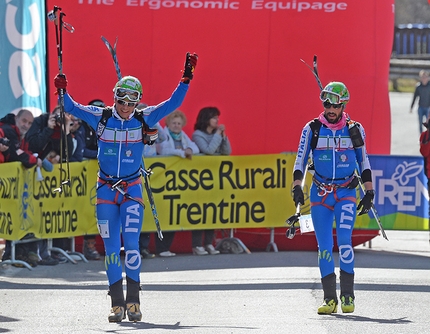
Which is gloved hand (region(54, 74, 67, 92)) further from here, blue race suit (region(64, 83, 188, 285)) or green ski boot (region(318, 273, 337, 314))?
green ski boot (region(318, 273, 337, 314))

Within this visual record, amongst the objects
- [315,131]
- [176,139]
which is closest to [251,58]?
[176,139]

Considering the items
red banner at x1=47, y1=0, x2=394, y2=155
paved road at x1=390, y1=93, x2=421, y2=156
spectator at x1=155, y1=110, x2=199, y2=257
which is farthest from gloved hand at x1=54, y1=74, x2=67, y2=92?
paved road at x1=390, y1=93, x2=421, y2=156

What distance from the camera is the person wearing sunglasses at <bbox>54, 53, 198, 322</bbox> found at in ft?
29.4

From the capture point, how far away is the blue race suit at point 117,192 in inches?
353

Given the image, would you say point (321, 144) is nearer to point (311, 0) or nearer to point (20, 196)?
point (20, 196)

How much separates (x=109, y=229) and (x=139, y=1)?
6.75 meters

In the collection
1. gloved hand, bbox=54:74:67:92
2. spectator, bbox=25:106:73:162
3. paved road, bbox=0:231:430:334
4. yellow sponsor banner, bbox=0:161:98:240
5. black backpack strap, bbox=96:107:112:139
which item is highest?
gloved hand, bbox=54:74:67:92

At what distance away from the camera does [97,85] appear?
1516cm

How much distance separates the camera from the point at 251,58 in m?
15.4

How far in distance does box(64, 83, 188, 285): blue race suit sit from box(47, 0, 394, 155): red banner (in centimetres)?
608

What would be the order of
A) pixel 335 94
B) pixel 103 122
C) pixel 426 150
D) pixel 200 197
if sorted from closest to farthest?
pixel 103 122 < pixel 335 94 < pixel 200 197 < pixel 426 150

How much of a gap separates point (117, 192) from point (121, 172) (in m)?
0.18

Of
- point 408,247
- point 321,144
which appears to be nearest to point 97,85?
point 408,247

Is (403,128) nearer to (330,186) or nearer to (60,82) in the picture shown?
(330,186)
